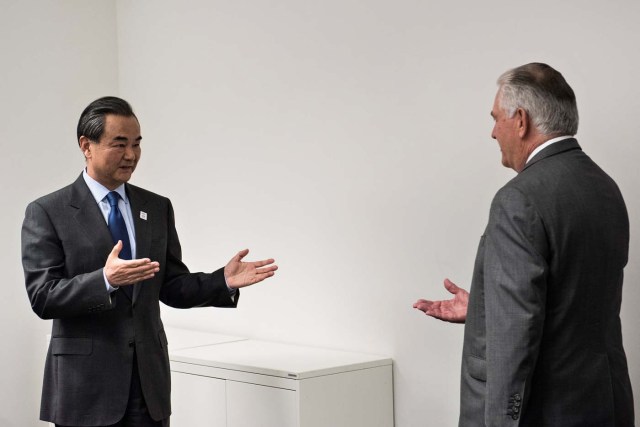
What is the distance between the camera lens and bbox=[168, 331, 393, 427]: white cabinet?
3.60 m

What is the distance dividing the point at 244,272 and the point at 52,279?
73 centimetres

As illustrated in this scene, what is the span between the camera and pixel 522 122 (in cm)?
237

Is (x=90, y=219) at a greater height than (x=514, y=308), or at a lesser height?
greater

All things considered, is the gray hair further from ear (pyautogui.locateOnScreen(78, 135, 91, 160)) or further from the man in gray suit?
ear (pyautogui.locateOnScreen(78, 135, 91, 160))

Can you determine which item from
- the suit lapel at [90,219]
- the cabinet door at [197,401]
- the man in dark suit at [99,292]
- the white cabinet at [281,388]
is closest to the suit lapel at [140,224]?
the man in dark suit at [99,292]

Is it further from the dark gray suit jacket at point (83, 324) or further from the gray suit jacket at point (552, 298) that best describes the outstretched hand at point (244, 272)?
the gray suit jacket at point (552, 298)

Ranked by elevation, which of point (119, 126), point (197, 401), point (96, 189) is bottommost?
point (197, 401)

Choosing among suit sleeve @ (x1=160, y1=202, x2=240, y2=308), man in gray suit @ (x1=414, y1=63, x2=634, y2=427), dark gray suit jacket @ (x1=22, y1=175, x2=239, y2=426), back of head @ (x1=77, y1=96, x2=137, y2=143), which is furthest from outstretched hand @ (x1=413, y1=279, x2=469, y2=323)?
back of head @ (x1=77, y1=96, x2=137, y2=143)

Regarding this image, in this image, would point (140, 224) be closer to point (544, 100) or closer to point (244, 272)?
point (244, 272)

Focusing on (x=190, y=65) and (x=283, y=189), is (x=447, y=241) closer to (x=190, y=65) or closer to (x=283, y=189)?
(x=283, y=189)

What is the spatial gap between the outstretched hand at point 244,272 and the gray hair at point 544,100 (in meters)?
1.28

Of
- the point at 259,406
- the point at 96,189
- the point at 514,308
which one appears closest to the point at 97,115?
the point at 96,189

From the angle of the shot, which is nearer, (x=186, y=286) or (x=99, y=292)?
(x=99, y=292)

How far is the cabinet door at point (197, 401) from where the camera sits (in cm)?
393
